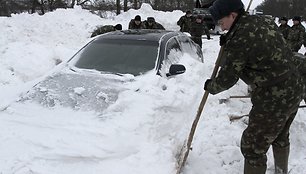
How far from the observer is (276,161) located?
13.1 feet

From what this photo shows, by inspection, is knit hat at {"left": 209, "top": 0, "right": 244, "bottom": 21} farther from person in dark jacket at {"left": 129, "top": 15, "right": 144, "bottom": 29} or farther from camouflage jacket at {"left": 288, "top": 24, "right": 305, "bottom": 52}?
camouflage jacket at {"left": 288, "top": 24, "right": 305, "bottom": 52}

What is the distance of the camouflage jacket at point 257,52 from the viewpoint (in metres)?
3.11

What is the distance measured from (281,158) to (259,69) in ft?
4.10

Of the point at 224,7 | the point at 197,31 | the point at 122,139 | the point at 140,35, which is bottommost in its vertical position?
the point at 197,31

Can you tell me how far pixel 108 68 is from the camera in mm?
5273

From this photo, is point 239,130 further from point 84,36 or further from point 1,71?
point 84,36

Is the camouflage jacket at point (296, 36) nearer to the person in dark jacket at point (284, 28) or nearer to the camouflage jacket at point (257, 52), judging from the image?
the person in dark jacket at point (284, 28)

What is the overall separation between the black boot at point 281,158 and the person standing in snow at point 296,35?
24.9ft

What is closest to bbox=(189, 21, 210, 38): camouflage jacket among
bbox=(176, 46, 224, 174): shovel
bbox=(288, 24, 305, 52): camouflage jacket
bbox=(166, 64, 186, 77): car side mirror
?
bbox=(288, 24, 305, 52): camouflage jacket

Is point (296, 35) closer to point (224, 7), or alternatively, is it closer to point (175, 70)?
point (175, 70)

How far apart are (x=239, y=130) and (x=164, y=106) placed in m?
1.13

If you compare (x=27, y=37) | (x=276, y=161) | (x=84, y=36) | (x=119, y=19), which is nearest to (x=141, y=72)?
(x=276, y=161)

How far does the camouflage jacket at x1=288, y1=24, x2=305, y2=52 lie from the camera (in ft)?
36.0


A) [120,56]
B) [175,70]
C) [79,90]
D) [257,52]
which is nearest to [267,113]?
[257,52]
